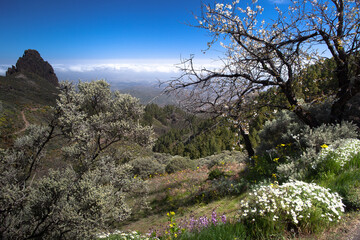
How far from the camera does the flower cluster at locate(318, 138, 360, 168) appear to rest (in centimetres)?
448

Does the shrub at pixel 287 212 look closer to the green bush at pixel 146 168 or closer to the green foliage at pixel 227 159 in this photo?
the green foliage at pixel 227 159

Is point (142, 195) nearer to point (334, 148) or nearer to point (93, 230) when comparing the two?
point (93, 230)

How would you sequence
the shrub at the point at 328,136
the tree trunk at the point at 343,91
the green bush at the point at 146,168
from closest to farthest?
the shrub at the point at 328,136, the tree trunk at the point at 343,91, the green bush at the point at 146,168

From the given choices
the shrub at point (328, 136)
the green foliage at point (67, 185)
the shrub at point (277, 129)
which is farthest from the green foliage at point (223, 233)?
the shrub at point (277, 129)

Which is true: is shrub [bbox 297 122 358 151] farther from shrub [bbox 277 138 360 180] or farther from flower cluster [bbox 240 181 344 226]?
flower cluster [bbox 240 181 344 226]

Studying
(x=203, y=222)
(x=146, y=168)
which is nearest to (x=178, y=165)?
(x=146, y=168)

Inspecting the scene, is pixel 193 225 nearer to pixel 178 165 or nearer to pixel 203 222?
pixel 203 222

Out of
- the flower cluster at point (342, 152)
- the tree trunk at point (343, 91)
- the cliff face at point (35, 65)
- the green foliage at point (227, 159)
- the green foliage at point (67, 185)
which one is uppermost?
the cliff face at point (35, 65)

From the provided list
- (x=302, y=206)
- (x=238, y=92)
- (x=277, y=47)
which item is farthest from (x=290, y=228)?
(x=277, y=47)

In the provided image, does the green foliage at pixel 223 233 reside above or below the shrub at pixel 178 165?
above

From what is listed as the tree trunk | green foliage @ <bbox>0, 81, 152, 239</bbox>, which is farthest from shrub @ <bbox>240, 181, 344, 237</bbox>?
green foliage @ <bbox>0, 81, 152, 239</bbox>

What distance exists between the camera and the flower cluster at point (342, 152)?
4480 mm

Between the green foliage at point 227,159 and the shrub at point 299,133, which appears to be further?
the green foliage at point 227,159

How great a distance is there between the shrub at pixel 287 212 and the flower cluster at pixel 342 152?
1.67 metres
